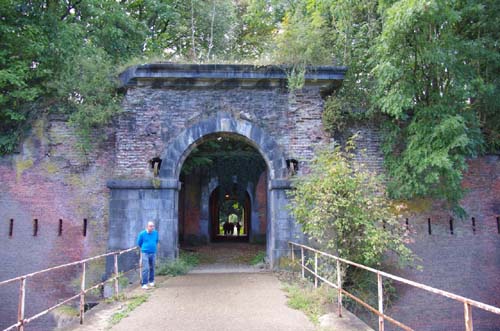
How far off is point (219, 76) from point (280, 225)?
4113 mm

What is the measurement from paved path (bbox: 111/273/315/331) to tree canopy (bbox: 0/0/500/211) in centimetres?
478

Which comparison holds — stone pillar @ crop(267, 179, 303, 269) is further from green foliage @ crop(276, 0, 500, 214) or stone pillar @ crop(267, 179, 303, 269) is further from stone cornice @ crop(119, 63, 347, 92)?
stone cornice @ crop(119, 63, 347, 92)

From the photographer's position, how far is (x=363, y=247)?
9.09 metres

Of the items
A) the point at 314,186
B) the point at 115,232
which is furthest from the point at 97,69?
the point at 314,186

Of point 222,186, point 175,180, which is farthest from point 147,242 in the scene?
point 222,186

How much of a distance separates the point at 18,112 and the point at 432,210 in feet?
37.8

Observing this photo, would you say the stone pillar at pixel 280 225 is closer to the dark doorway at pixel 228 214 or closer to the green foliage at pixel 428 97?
the green foliage at pixel 428 97

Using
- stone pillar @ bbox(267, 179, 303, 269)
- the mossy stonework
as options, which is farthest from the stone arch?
stone pillar @ bbox(267, 179, 303, 269)

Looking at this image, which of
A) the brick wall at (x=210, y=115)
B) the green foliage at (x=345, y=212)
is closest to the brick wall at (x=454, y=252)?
the brick wall at (x=210, y=115)

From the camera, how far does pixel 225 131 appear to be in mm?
11367

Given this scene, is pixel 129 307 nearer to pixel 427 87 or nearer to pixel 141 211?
pixel 141 211

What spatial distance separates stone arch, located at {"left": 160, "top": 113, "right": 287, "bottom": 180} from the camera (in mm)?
11230

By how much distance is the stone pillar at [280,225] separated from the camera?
430 inches

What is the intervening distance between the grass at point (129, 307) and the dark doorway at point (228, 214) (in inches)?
544
